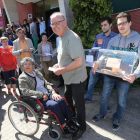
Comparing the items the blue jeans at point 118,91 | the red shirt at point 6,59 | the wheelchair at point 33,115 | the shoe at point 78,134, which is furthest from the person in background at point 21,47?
the shoe at point 78,134

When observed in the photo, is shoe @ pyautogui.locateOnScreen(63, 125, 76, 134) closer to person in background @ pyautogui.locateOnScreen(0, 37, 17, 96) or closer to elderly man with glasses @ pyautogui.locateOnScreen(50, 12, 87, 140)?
elderly man with glasses @ pyautogui.locateOnScreen(50, 12, 87, 140)

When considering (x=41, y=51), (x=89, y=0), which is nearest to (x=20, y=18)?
(x=41, y=51)

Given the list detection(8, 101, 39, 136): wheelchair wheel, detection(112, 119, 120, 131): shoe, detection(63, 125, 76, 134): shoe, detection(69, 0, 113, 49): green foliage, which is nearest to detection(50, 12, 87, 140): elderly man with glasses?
detection(63, 125, 76, 134): shoe

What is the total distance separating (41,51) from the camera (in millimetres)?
4301

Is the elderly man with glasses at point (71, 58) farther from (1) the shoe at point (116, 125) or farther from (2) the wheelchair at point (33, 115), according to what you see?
(1) the shoe at point (116, 125)

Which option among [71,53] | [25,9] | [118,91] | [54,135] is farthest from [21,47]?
[25,9]

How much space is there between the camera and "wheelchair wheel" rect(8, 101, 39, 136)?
2.36 meters

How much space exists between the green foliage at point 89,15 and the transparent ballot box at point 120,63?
210 cm

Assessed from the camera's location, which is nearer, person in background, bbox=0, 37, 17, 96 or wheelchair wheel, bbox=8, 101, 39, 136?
wheelchair wheel, bbox=8, 101, 39, 136

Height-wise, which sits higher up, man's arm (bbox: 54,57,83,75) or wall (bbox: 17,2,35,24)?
wall (bbox: 17,2,35,24)

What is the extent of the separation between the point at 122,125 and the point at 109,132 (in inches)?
14.5

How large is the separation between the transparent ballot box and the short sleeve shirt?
1.44 feet

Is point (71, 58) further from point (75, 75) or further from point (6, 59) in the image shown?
point (6, 59)

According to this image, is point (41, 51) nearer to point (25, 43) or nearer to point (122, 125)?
point (25, 43)
